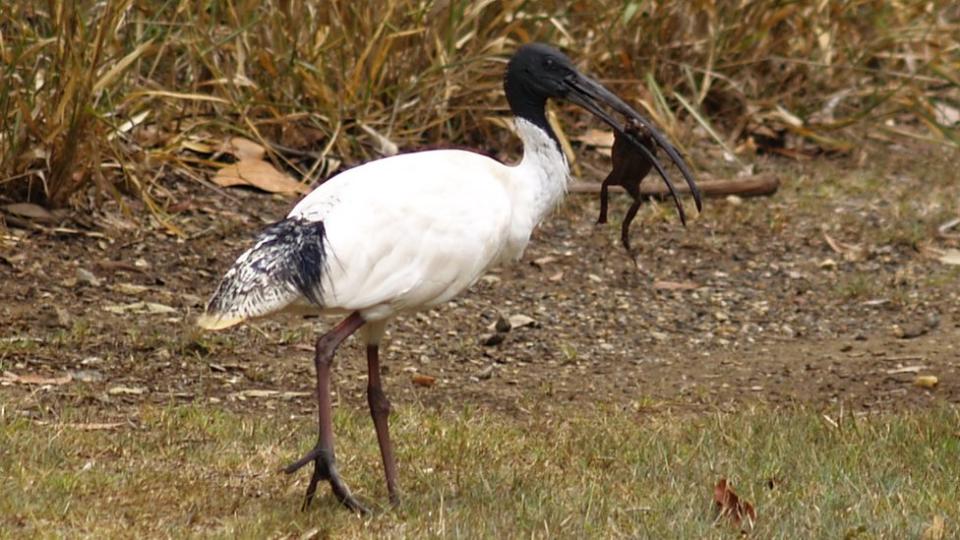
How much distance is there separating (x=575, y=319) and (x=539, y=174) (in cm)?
251

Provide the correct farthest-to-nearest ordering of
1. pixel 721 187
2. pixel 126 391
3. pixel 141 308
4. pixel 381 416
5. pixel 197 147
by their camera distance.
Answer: pixel 721 187 → pixel 197 147 → pixel 141 308 → pixel 126 391 → pixel 381 416

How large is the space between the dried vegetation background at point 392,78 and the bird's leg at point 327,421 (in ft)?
9.89

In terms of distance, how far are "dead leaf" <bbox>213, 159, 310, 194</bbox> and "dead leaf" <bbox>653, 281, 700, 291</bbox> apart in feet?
5.78

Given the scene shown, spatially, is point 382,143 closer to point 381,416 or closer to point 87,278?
point 87,278

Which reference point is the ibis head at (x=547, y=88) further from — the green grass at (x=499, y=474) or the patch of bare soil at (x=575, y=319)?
the patch of bare soil at (x=575, y=319)

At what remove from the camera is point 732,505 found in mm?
4961

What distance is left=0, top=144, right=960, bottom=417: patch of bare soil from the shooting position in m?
6.59

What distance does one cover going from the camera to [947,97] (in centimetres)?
1092

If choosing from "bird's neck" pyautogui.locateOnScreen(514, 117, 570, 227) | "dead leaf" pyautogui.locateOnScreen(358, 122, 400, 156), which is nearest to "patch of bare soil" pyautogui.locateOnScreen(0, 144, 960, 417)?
"dead leaf" pyautogui.locateOnScreen(358, 122, 400, 156)

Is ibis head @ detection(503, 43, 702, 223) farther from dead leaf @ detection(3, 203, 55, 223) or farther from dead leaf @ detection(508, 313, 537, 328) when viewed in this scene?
dead leaf @ detection(3, 203, 55, 223)

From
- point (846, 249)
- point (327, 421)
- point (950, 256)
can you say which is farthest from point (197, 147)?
point (327, 421)

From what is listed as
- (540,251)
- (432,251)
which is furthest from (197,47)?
(432,251)

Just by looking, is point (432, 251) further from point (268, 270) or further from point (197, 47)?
point (197, 47)

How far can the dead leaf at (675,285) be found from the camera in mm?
8219
